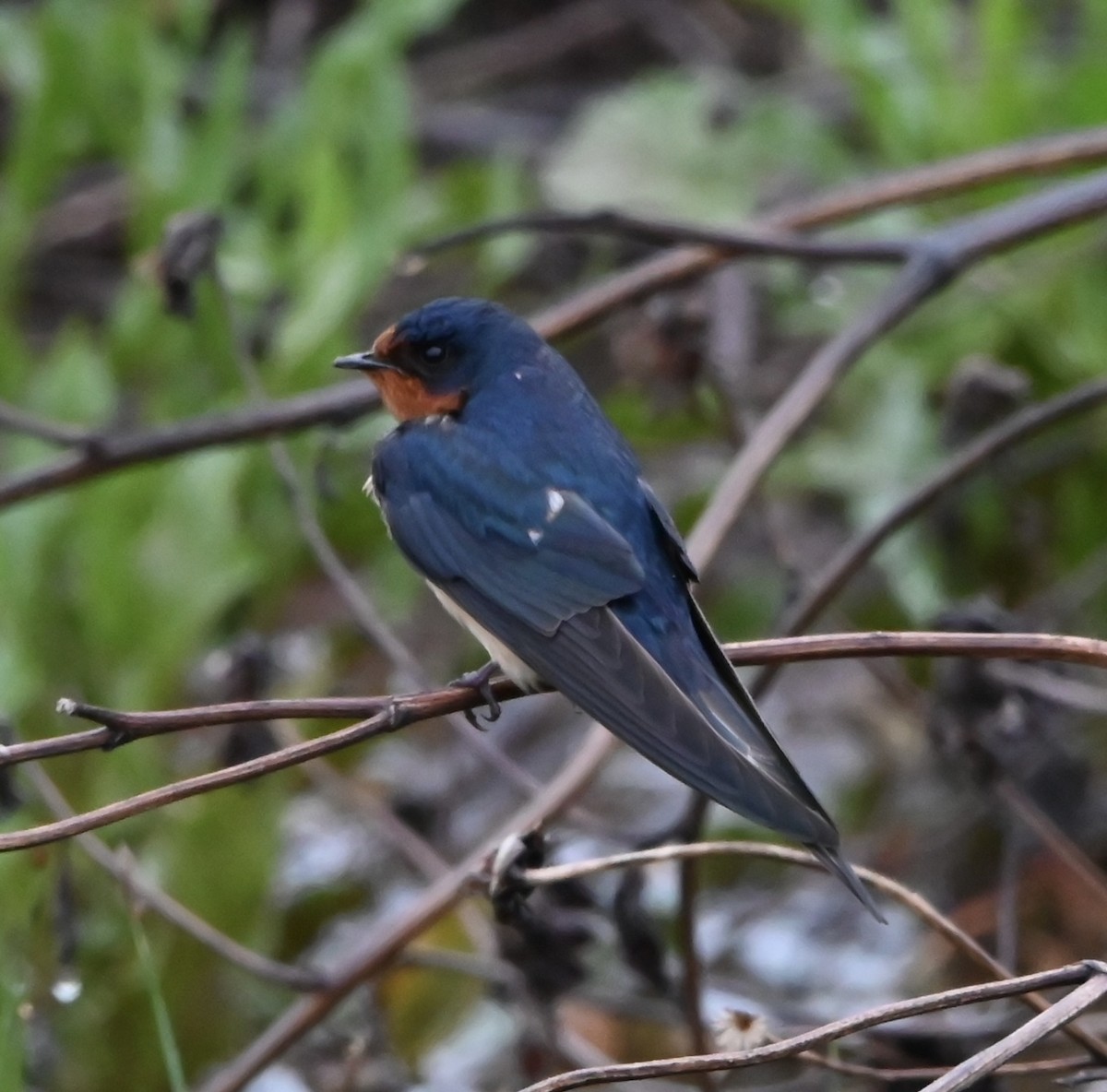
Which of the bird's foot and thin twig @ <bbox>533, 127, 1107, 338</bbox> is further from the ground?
thin twig @ <bbox>533, 127, 1107, 338</bbox>

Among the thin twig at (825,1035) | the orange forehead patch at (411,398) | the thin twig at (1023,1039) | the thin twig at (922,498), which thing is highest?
the orange forehead patch at (411,398)

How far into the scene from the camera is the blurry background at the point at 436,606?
2576mm

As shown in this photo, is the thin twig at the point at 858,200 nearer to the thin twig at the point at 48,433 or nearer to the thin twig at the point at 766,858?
the thin twig at the point at 48,433

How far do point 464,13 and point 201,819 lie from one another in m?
3.29

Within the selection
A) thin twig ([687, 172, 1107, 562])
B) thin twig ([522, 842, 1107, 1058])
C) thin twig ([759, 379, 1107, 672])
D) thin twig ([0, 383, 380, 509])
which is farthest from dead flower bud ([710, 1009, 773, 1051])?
thin twig ([0, 383, 380, 509])

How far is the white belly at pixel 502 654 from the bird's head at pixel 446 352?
0.26 metres

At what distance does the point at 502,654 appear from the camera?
1970 mm

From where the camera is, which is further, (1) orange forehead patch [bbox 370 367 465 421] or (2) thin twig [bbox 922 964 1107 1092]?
(1) orange forehead patch [bbox 370 367 465 421]

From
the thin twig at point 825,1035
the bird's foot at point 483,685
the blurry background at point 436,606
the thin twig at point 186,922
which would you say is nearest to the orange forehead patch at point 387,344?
the blurry background at point 436,606

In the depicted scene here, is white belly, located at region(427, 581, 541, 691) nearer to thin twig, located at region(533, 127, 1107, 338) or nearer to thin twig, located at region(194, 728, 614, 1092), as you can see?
thin twig, located at region(194, 728, 614, 1092)

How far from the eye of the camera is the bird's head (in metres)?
2.22

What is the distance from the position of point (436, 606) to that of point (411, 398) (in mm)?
1770

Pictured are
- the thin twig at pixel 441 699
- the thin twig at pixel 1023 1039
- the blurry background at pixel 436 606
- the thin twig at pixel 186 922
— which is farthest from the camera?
the blurry background at pixel 436 606

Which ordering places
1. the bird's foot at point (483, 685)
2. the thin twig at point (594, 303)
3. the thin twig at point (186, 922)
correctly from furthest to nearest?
the thin twig at point (594, 303) < the thin twig at point (186, 922) < the bird's foot at point (483, 685)
